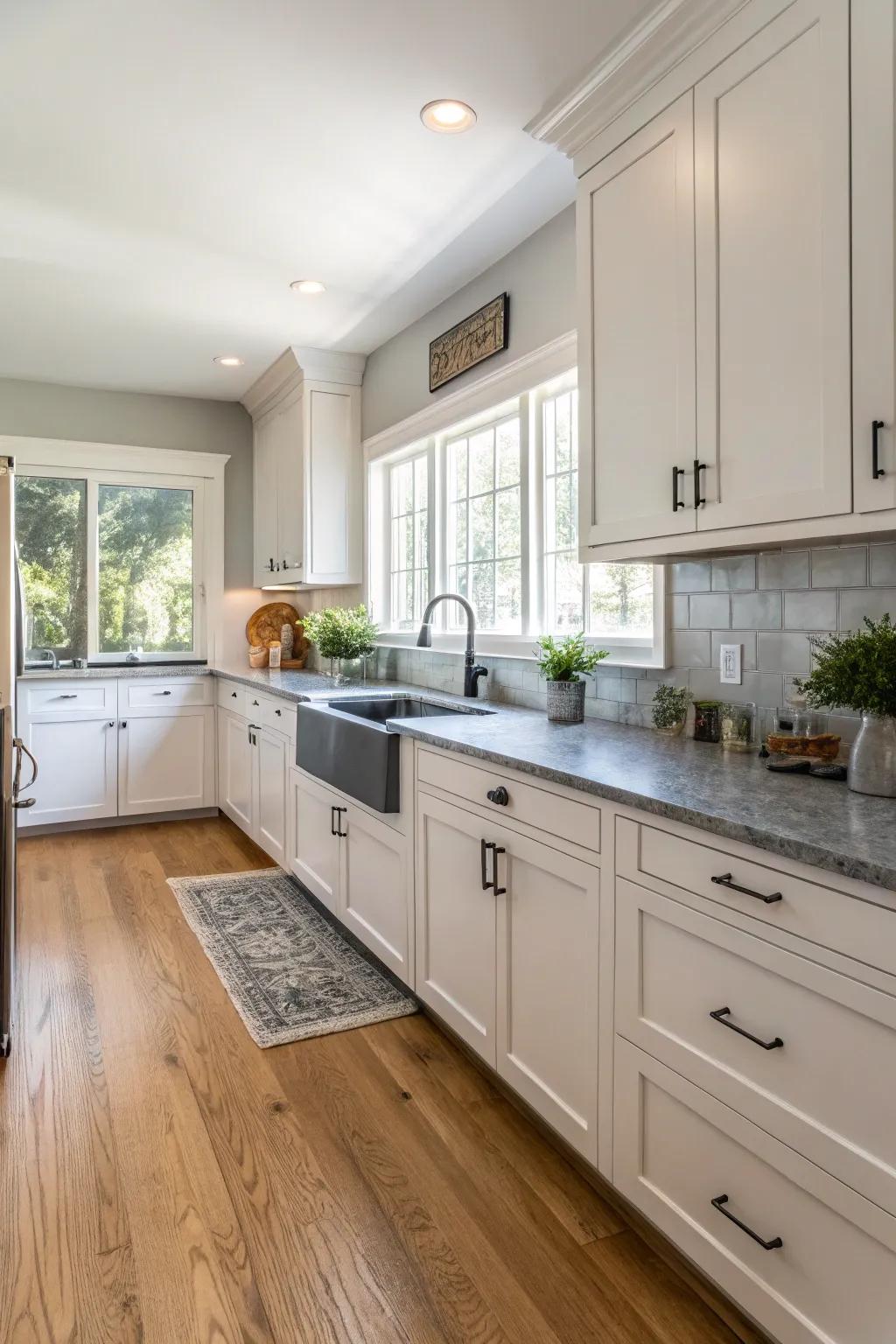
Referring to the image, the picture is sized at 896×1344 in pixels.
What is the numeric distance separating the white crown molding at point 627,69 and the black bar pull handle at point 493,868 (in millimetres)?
1776

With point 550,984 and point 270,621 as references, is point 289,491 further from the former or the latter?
point 550,984

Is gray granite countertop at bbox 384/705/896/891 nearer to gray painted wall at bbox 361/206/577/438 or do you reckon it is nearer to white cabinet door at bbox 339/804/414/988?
white cabinet door at bbox 339/804/414/988

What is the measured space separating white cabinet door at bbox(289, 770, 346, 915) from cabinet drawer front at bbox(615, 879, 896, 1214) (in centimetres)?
165

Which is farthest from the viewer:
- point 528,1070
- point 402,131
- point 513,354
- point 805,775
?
point 513,354

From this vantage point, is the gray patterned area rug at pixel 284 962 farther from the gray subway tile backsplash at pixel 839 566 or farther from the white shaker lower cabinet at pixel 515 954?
the gray subway tile backsplash at pixel 839 566

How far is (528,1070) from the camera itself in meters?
1.94

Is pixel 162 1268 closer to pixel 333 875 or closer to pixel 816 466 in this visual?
pixel 333 875

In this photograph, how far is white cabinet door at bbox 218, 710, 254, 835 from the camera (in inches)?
173

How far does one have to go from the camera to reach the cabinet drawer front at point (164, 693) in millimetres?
4909

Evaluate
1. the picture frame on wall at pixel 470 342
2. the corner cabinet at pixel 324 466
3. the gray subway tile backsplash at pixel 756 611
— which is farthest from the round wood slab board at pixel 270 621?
the gray subway tile backsplash at pixel 756 611

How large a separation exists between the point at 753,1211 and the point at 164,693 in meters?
4.30

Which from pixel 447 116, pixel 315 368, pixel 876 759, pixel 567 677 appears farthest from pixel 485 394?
pixel 876 759

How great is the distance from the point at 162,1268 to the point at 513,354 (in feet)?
9.20

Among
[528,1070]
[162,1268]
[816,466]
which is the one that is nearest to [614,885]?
[528,1070]
